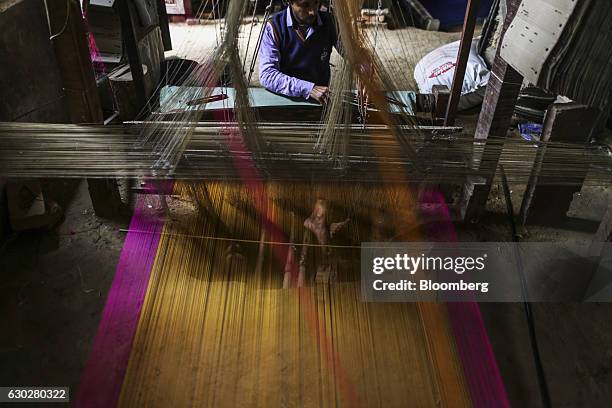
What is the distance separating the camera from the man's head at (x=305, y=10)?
2299 millimetres

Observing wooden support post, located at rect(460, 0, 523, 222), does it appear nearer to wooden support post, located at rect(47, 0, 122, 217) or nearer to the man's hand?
the man's hand

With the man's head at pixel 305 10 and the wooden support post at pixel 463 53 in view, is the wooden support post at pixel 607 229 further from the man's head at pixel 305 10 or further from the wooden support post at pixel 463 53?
the man's head at pixel 305 10

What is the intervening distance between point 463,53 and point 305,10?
0.91 m

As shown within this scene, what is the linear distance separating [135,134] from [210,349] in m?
0.83

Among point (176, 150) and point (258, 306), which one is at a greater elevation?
point (176, 150)

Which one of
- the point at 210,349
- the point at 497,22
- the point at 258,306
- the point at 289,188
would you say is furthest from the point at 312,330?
the point at 497,22

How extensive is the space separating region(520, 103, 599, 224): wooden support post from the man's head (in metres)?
1.27

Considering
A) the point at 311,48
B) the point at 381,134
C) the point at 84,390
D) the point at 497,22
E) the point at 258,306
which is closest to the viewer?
the point at 84,390

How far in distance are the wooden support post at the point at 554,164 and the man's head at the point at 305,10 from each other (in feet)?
4.16

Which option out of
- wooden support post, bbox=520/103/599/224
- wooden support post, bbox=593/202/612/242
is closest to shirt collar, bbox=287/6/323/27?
wooden support post, bbox=520/103/599/224

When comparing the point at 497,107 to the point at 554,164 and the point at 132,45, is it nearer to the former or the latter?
the point at 554,164

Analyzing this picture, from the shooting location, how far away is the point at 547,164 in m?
1.65

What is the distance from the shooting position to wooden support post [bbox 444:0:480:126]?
174 centimetres

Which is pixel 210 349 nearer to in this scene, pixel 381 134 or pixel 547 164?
pixel 381 134
